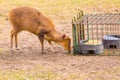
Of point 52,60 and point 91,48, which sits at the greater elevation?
point 91,48

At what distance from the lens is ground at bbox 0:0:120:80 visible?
810 cm

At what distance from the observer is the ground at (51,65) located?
810cm

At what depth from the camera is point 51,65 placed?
8.88m

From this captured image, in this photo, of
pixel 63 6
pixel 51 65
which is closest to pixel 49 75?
pixel 51 65

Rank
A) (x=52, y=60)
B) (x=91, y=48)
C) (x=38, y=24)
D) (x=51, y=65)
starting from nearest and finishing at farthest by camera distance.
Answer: (x=51, y=65), (x=52, y=60), (x=91, y=48), (x=38, y=24)

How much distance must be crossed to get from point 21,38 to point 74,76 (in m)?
4.12

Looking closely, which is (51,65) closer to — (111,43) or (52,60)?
(52,60)

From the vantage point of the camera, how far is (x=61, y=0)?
1702 centimetres

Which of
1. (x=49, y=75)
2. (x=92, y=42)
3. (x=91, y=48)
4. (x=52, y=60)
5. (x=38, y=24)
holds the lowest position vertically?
(x=49, y=75)

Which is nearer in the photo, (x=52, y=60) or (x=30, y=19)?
(x=52, y=60)

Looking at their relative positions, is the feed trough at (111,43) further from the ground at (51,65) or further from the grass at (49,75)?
the grass at (49,75)

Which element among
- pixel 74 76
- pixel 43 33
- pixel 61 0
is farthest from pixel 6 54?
pixel 61 0

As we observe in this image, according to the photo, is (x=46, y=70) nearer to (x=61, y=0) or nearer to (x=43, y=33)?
(x=43, y=33)

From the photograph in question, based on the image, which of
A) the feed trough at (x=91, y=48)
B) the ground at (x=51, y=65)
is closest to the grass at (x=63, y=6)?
the ground at (x=51, y=65)
